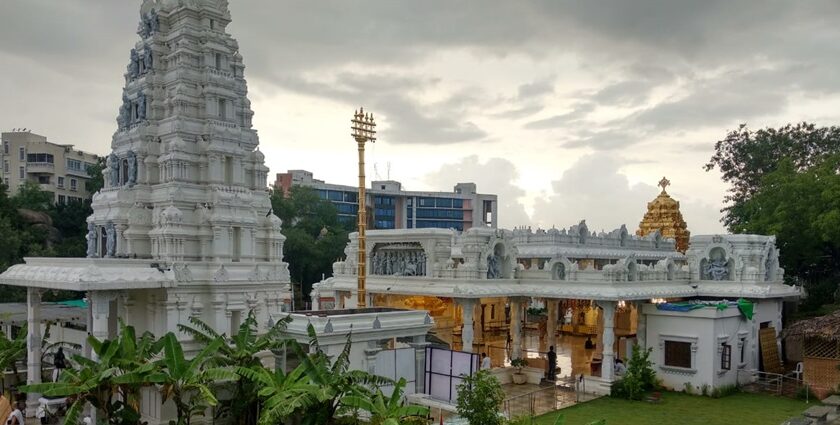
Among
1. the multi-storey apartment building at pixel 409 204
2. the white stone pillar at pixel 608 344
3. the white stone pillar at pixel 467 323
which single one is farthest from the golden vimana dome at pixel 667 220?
the multi-storey apartment building at pixel 409 204

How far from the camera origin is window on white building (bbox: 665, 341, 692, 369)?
26.0 metres

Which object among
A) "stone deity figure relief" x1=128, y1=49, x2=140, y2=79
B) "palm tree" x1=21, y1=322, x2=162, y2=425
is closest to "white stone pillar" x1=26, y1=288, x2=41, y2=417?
"palm tree" x1=21, y1=322, x2=162, y2=425

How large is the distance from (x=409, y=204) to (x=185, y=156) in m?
76.3

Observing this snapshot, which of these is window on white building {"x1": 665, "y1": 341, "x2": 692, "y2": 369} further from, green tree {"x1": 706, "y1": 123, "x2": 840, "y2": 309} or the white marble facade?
green tree {"x1": 706, "y1": 123, "x2": 840, "y2": 309}

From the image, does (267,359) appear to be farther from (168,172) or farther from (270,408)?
(270,408)

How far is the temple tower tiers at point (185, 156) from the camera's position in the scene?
24172mm

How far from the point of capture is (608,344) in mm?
25719

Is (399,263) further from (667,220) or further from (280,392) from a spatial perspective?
(667,220)

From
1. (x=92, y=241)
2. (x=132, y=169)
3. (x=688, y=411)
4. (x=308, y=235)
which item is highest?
(x=132, y=169)

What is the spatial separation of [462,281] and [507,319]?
14.4 meters

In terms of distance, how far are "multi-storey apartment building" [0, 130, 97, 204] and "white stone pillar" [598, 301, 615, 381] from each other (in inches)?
2153

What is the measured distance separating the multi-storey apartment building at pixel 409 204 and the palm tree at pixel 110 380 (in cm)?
7318

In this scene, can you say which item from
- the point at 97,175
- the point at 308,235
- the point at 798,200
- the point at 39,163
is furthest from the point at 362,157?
the point at 39,163

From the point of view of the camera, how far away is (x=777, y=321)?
30.2 metres
